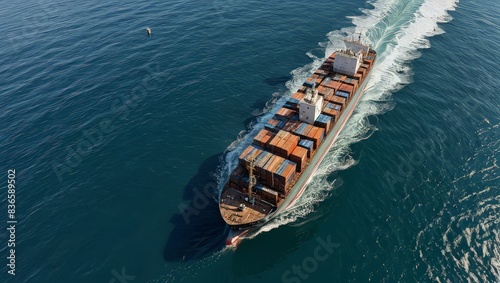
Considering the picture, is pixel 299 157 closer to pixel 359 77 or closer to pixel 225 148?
pixel 225 148

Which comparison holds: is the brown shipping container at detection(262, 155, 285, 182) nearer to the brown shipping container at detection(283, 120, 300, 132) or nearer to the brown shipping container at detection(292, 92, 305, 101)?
the brown shipping container at detection(283, 120, 300, 132)

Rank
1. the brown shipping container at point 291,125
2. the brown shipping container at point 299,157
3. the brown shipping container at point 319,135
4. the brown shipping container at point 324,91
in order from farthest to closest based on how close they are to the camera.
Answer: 1. the brown shipping container at point 324,91
2. the brown shipping container at point 291,125
3. the brown shipping container at point 319,135
4. the brown shipping container at point 299,157

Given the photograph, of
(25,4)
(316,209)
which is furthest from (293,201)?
(25,4)

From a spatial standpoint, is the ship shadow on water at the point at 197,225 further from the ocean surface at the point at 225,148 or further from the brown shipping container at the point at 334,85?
the brown shipping container at the point at 334,85

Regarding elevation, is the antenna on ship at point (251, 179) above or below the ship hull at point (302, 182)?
above

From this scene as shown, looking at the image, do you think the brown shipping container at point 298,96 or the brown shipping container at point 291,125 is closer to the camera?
the brown shipping container at point 291,125

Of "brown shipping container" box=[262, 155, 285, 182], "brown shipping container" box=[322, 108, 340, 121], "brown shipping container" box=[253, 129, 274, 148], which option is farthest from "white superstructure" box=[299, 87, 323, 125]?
"brown shipping container" box=[262, 155, 285, 182]

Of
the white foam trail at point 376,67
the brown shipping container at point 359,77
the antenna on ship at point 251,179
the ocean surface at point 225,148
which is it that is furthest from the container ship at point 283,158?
the brown shipping container at point 359,77
